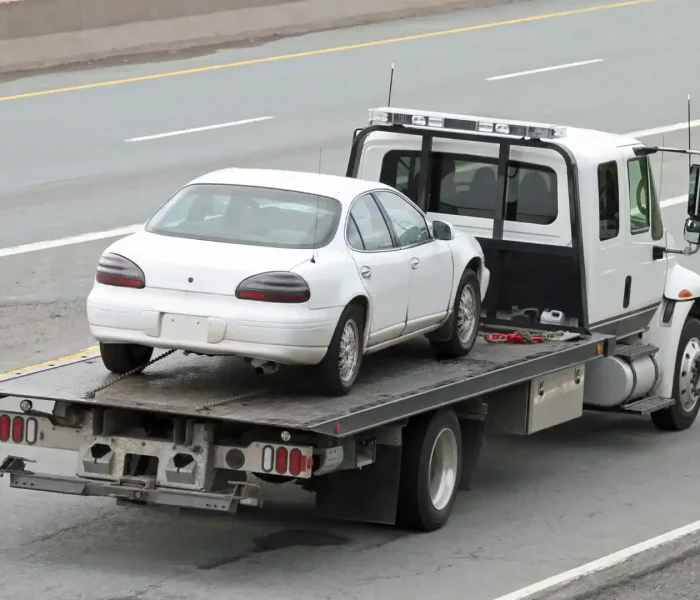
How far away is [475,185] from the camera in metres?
13.6

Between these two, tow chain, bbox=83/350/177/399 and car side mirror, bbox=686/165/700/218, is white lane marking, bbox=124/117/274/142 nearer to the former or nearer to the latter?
car side mirror, bbox=686/165/700/218

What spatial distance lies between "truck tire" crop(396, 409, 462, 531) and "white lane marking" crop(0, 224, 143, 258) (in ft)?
29.8

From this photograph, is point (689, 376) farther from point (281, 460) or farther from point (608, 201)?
point (281, 460)

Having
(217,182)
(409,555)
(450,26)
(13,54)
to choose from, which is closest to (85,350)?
(217,182)

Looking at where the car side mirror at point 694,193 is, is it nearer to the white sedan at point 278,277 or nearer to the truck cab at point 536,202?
the truck cab at point 536,202

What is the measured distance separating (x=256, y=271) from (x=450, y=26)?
915 inches

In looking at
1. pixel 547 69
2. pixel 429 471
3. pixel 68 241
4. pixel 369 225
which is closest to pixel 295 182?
pixel 369 225

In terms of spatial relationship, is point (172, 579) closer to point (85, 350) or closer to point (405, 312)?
point (405, 312)

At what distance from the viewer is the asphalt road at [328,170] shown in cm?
1033

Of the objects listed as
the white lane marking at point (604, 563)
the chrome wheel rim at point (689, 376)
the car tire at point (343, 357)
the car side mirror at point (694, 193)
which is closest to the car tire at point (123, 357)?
the car tire at point (343, 357)

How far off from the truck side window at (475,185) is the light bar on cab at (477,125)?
0.28 m

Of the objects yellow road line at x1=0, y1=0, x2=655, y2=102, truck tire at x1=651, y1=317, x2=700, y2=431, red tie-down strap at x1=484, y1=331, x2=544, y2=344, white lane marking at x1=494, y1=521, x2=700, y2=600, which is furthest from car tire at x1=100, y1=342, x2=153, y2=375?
yellow road line at x1=0, y1=0, x2=655, y2=102

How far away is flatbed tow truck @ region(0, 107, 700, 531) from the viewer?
1006cm

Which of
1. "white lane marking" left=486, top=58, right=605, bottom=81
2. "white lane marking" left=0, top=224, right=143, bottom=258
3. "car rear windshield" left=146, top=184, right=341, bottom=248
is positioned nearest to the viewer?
"car rear windshield" left=146, top=184, right=341, bottom=248
